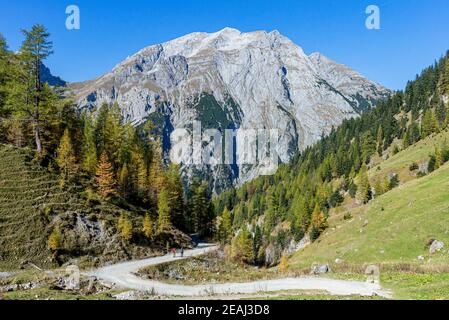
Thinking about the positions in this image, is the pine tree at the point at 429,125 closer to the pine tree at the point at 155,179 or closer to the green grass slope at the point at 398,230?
the green grass slope at the point at 398,230

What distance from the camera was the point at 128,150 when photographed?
81.3 m

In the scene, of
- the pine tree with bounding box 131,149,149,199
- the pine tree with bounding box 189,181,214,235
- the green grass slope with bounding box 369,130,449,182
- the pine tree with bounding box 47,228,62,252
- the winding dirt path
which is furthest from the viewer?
the green grass slope with bounding box 369,130,449,182

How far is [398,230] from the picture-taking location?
5800 centimetres

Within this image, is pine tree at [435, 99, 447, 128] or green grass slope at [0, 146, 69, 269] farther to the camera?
pine tree at [435, 99, 447, 128]

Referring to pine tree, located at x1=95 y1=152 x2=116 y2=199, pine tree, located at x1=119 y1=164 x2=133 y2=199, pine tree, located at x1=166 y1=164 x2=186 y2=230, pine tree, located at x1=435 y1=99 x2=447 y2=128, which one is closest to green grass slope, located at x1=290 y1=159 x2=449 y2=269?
pine tree, located at x1=166 y1=164 x2=186 y2=230

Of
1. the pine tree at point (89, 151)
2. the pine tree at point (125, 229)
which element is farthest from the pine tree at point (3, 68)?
the pine tree at point (125, 229)

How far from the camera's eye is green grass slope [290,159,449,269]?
51562 millimetres

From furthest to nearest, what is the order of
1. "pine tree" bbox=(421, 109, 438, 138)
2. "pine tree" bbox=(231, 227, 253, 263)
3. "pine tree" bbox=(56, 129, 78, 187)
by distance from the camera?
"pine tree" bbox=(421, 109, 438, 138)
"pine tree" bbox=(231, 227, 253, 263)
"pine tree" bbox=(56, 129, 78, 187)

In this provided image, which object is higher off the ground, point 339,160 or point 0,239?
point 339,160

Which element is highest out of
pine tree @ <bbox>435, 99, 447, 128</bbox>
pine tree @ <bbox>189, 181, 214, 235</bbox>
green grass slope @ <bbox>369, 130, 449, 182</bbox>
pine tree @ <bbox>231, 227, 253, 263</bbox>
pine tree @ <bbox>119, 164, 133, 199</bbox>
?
pine tree @ <bbox>435, 99, 447, 128</bbox>

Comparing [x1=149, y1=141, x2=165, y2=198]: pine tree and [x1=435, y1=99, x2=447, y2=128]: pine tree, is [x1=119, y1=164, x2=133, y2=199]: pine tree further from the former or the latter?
[x1=435, y1=99, x2=447, y2=128]: pine tree
